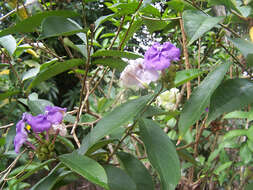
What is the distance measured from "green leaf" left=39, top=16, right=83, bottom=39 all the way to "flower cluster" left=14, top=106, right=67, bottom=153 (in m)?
0.21

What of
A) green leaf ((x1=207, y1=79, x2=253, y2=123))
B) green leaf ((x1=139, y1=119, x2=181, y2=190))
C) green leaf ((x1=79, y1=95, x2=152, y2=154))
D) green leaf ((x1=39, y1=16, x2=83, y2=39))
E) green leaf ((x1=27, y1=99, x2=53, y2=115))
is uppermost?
green leaf ((x1=39, y1=16, x2=83, y2=39))

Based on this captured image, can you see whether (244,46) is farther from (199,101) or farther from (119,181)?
(119,181)

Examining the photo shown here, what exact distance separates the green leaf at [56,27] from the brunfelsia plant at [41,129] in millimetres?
207

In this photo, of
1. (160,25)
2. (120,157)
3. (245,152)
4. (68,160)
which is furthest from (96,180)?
(245,152)

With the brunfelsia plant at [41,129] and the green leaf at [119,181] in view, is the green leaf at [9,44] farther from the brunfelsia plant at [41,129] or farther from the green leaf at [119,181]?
the green leaf at [119,181]

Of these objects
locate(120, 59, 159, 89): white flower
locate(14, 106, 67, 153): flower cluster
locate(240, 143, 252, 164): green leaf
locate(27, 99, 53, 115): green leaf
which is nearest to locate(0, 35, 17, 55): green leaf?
locate(27, 99, 53, 115): green leaf

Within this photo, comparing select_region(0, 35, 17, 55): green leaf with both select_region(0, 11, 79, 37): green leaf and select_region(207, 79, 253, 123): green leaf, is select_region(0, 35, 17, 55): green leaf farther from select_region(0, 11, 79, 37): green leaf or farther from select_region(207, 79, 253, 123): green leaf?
select_region(207, 79, 253, 123): green leaf

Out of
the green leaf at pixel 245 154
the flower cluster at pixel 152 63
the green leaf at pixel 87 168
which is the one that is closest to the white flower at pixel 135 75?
the flower cluster at pixel 152 63

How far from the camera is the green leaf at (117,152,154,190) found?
0.55 m

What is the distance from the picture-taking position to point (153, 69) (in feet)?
1.68

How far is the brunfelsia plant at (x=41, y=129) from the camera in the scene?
0.55 metres

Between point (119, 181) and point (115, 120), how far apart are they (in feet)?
0.44

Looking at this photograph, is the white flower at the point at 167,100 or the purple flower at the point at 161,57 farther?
the white flower at the point at 167,100

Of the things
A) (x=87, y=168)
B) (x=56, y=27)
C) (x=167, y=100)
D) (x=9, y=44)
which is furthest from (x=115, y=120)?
(x=167, y=100)
